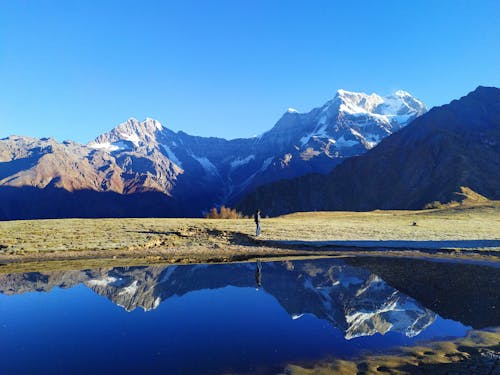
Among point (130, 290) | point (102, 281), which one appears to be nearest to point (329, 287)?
point (130, 290)

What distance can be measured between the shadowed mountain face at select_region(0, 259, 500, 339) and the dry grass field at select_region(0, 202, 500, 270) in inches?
250

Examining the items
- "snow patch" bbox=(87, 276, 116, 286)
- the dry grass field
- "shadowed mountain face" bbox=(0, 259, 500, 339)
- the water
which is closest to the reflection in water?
"shadowed mountain face" bbox=(0, 259, 500, 339)

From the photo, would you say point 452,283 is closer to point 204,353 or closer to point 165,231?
point 204,353

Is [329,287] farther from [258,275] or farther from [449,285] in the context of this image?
[449,285]

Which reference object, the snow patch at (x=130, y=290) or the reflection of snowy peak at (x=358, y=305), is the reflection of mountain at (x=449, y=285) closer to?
the reflection of snowy peak at (x=358, y=305)

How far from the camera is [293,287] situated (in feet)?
72.0

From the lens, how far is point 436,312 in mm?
16609

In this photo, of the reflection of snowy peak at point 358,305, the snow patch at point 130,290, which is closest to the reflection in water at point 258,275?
the reflection of snowy peak at point 358,305

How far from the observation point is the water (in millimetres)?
12508

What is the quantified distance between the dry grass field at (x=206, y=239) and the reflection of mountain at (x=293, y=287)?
6.10m

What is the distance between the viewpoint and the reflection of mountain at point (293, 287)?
16.2 m

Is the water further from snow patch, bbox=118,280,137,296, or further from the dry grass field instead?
the dry grass field

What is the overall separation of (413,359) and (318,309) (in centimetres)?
638

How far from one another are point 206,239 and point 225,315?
23185mm
